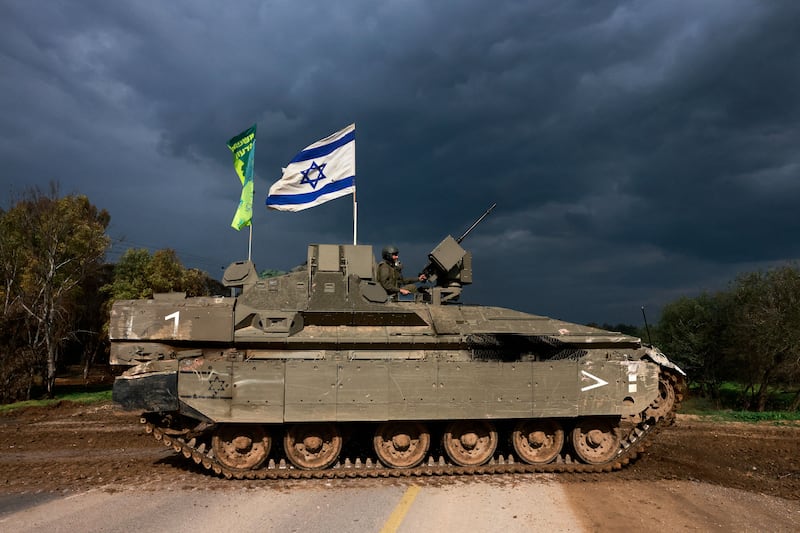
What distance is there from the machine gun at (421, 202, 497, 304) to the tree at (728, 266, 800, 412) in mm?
17924

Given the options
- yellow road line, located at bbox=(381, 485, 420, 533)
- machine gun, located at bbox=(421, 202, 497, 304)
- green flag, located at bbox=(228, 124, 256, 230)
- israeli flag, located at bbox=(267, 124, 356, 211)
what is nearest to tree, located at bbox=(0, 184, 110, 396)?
green flag, located at bbox=(228, 124, 256, 230)

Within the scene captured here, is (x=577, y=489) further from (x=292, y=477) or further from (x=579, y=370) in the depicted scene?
(x=292, y=477)

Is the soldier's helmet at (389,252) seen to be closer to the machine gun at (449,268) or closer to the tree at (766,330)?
the machine gun at (449,268)

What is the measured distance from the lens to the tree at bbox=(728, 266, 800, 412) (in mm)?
22000

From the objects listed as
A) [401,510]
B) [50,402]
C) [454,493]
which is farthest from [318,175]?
[50,402]

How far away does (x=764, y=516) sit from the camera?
6.85m

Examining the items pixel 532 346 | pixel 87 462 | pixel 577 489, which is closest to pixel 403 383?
pixel 532 346

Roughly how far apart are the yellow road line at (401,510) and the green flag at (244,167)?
8414 mm

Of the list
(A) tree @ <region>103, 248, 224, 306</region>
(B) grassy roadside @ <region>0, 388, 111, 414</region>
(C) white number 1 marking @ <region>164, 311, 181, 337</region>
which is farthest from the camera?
(A) tree @ <region>103, 248, 224, 306</region>

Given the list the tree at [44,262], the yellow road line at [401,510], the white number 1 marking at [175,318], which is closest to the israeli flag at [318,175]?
the white number 1 marking at [175,318]

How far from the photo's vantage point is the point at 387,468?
8844 millimetres

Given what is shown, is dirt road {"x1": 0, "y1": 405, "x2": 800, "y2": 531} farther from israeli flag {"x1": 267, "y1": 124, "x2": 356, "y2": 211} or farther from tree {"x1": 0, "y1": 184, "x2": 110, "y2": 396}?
tree {"x1": 0, "y1": 184, "x2": 110, "y2": 396}

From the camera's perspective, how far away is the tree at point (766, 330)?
2200 centimetres

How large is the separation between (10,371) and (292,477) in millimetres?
17869
